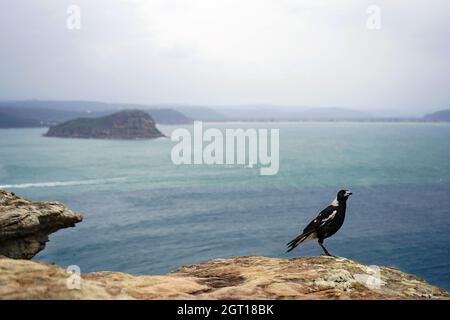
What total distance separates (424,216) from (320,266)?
83694 mm

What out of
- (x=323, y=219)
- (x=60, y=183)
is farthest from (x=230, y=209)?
(x=323, y=219)

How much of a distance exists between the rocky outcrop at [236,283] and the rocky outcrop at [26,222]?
348cm

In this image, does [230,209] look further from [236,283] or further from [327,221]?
[236,283]

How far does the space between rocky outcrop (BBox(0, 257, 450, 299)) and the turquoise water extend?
169 feet

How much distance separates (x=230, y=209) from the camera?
3656 inches

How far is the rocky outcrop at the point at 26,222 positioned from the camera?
12547 mm

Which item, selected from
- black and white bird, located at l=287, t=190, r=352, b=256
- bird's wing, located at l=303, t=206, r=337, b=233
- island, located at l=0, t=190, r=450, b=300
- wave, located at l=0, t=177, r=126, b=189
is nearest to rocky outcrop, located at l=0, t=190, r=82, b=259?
island, located at l=0, t=190, r=450, b=300

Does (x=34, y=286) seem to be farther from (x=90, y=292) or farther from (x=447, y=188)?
(x=447, y=188)

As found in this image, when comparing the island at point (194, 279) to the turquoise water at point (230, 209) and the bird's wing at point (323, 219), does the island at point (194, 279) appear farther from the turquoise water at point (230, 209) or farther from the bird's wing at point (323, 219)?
the turquoise water at point (230, 209)

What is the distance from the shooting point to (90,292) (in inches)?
321

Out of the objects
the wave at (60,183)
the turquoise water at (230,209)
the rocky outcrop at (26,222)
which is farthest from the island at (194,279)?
the wave at (60,183)

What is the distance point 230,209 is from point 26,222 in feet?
266

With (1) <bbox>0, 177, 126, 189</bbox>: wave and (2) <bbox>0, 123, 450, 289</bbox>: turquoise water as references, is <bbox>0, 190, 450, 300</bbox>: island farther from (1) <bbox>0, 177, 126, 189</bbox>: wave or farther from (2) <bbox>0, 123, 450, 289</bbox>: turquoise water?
(1) <bbox>0, 177, 126, 189</bbox>: wave

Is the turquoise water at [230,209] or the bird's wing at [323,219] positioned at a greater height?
the bird's wing at [323,219]
